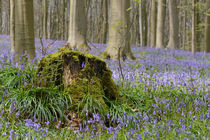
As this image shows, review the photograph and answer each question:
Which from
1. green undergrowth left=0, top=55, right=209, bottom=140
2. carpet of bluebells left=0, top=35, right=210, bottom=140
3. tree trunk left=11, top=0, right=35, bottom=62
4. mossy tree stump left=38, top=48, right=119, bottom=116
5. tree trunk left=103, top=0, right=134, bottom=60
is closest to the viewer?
carpet of bluebells left=0, top=35, right=210, bottom=140

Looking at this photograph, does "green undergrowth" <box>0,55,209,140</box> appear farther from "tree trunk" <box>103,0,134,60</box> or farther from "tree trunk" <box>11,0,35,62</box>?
"tree trunk" <box>103,0,134,60</box>

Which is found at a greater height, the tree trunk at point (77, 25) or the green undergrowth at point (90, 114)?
the tree trunk at point (77, 25)

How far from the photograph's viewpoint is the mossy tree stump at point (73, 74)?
14.9ft

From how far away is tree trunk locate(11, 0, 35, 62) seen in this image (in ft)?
22.6

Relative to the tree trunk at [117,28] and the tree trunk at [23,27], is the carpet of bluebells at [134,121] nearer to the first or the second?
the tree trunk at [23,27]

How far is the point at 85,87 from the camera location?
4602mm

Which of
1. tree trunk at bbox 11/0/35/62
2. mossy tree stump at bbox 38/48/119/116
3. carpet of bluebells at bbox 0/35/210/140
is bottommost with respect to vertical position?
carpet of bluebells at bbox 0/35/210/140

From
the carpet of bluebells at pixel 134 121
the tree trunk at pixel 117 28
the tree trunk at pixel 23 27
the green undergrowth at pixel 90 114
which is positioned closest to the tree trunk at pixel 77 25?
the tree trunk at pixel 117 28

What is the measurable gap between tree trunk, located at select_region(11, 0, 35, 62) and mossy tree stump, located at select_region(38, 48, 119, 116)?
2534 mm

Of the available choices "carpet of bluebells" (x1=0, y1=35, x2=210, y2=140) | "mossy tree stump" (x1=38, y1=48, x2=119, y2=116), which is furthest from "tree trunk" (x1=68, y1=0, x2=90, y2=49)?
"mossy tree stump" (x1=38, y1=48, x2=119, y2=116)

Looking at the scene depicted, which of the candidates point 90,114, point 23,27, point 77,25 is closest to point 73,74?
point 90,114

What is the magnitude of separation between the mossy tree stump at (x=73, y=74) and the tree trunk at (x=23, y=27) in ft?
8.31

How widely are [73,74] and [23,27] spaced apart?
126 inches

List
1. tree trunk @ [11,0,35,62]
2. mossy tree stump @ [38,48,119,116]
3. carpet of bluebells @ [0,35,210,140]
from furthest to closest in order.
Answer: tree trunk @ [11,0,35,62] → mossy tree stump @ [38,48,119,116] → carpet of bluebells @ [0,35,210,140]
